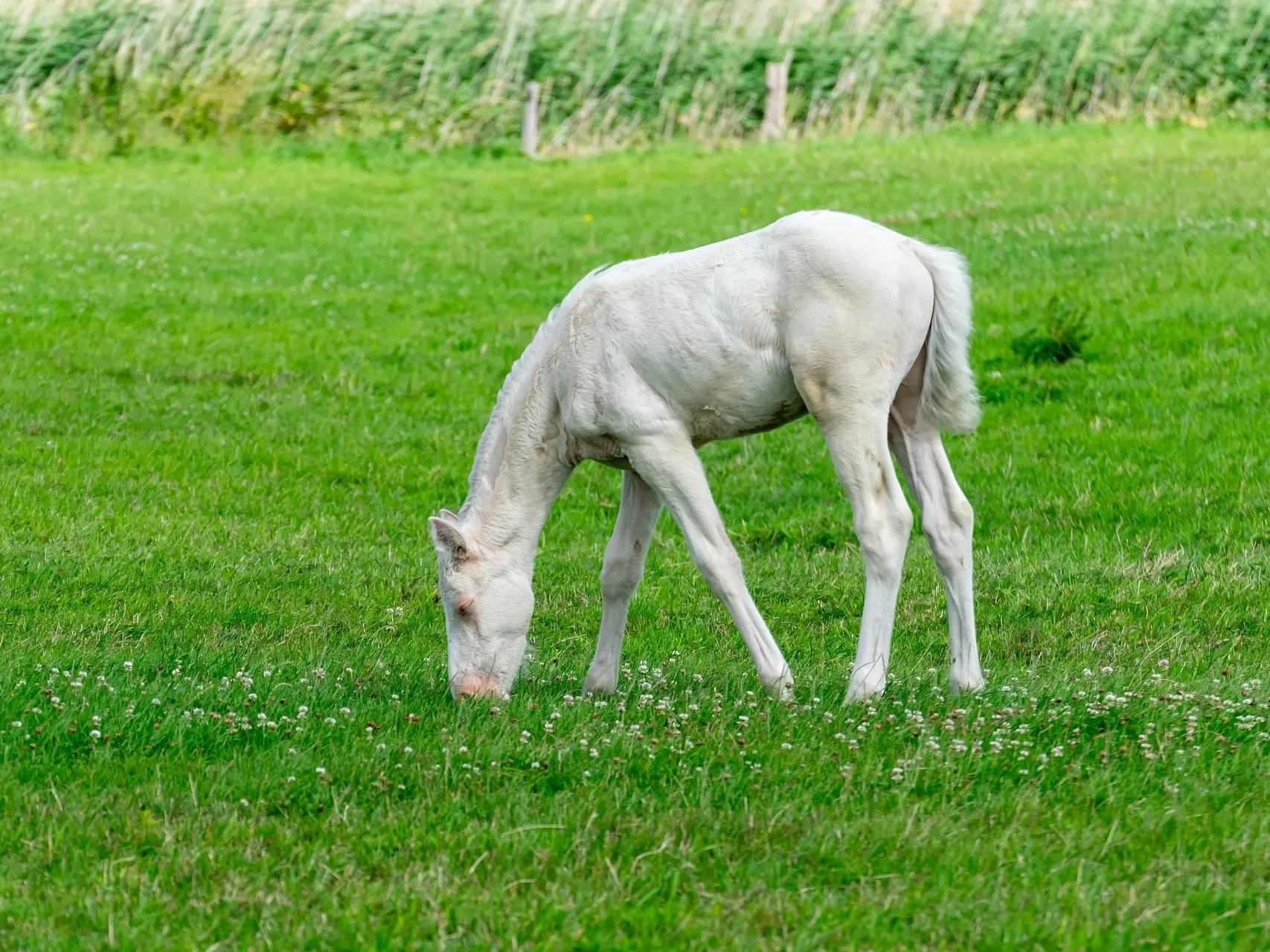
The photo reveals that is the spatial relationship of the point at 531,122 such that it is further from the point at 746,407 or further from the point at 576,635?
the point at 746,407

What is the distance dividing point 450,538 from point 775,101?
21612mm

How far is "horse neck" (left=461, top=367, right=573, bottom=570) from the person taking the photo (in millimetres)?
6453

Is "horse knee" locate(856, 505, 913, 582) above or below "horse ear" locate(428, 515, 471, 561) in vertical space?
above

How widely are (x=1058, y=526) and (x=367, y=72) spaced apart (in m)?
20.1

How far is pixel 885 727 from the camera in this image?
17.7ft

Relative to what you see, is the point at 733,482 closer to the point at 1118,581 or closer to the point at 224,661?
the point at 1118,581

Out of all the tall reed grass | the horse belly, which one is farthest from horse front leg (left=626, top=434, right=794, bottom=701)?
the tall reed grass

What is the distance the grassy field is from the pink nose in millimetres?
156

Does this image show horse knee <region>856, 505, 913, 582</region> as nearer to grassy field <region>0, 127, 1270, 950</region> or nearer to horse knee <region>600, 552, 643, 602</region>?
grassy field <region>0, 127, 1270, 950</region>

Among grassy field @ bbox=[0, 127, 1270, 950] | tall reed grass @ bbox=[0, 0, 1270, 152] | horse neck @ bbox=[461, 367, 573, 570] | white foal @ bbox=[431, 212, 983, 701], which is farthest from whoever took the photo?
tall reed grass @ bbox=[0, 0, 1270, 152]

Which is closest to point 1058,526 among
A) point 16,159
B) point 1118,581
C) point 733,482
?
point 1118,581

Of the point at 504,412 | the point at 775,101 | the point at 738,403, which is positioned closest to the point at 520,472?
the point at 504,412

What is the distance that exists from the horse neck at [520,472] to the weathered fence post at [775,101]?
21049 mm

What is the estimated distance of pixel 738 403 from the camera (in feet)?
20.4
